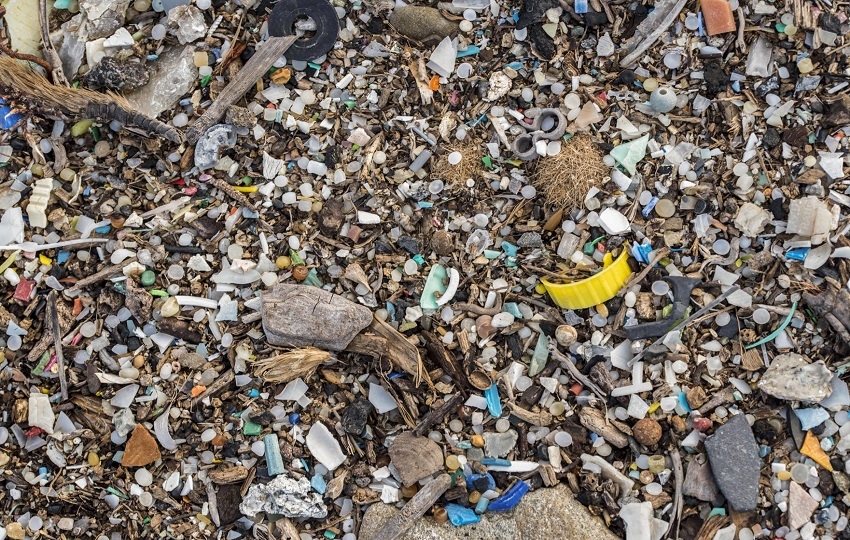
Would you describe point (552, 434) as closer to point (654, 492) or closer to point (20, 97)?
point (654, 492)

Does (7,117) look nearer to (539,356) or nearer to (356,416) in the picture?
(356,416)

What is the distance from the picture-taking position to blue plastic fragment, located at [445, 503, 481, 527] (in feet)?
8.22

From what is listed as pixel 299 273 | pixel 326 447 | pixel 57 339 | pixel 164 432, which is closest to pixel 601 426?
pixel 326 447

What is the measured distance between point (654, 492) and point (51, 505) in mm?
2274

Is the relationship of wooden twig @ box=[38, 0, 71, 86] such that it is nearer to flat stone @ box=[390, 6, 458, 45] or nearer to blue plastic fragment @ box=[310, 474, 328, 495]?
flat stone @ box=[390, 6, 458, 45]

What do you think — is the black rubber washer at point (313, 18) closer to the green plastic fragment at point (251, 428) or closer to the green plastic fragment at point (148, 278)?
the green plastic fragment at point (148, 278)

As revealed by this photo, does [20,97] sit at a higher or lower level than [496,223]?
higher

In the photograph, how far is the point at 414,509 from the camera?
2502 mm

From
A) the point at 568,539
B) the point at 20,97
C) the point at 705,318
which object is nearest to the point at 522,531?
the point at 568,539

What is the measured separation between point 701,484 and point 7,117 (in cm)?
298

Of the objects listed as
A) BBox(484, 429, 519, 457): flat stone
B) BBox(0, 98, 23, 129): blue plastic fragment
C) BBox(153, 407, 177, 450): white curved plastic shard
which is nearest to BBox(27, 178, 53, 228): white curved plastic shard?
A: BBox(0, 98, 23, 129): blue plastic fragment

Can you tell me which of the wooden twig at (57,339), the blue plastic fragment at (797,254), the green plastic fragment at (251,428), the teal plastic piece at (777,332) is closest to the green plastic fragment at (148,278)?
the wooden twig at (57,339)

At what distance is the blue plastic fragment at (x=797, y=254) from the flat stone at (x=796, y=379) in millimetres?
355

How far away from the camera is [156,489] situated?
260cm
